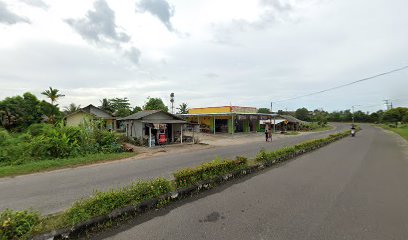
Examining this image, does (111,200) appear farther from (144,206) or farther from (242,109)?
(242,109)

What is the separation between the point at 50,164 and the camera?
1010 centimetres

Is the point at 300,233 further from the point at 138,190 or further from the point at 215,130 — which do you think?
the point at 215,130

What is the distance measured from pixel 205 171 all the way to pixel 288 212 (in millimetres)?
2840

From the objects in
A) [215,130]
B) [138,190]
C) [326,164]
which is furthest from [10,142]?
[215,130]

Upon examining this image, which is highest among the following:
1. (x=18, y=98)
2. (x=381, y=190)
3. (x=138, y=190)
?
(x=18, y=98)

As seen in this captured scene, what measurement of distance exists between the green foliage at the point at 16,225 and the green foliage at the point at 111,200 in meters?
0.53

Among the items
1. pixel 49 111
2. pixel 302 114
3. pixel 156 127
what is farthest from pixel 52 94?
pixel 302 114

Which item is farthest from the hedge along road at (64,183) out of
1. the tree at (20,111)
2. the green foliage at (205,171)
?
the tree at (20,111)

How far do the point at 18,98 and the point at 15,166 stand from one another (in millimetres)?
21418

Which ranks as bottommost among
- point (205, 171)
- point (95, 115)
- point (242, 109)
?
point (205, 171)

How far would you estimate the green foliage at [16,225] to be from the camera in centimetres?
322

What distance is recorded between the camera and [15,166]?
9.77m

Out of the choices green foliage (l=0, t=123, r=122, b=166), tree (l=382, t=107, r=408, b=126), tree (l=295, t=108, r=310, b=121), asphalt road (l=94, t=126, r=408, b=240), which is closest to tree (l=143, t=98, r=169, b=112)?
green foliage (l=0, t=123, r=122, b=166)

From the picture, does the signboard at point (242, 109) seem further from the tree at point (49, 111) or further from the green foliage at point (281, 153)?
the tree at point (49, 111)
